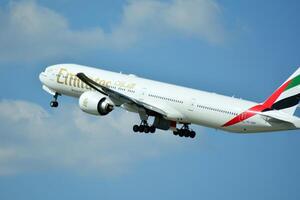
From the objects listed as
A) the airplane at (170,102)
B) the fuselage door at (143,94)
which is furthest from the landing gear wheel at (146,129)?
the fuselage door at (143,94)

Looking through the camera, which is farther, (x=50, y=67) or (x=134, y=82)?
(x=50, y=67)

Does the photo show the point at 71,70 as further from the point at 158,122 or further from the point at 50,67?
the point at 158,122

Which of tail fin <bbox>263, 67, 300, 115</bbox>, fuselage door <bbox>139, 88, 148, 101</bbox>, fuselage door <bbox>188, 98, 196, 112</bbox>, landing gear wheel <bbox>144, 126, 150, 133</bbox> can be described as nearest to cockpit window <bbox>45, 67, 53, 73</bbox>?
fuselage door <bbox>139, 88, 148, 101</bbox>

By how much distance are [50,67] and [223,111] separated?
72.6ft

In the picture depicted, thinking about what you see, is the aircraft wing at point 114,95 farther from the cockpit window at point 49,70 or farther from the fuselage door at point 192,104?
the cockpit window at point 49,70

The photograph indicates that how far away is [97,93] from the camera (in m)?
87.6

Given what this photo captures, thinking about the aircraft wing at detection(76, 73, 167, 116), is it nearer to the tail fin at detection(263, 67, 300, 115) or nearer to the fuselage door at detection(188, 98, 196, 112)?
the fuselage door at detection(188, 98, 196, 112)

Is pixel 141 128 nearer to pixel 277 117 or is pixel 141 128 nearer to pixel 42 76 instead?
pixel 277 117

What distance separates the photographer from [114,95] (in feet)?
281

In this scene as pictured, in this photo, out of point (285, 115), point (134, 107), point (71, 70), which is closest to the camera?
point (285, 115)

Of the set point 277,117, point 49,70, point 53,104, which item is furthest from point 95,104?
point 277,117

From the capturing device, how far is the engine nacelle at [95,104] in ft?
284

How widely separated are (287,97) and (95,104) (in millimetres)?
17633

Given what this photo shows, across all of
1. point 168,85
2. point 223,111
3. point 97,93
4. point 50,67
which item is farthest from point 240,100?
point 50,67
